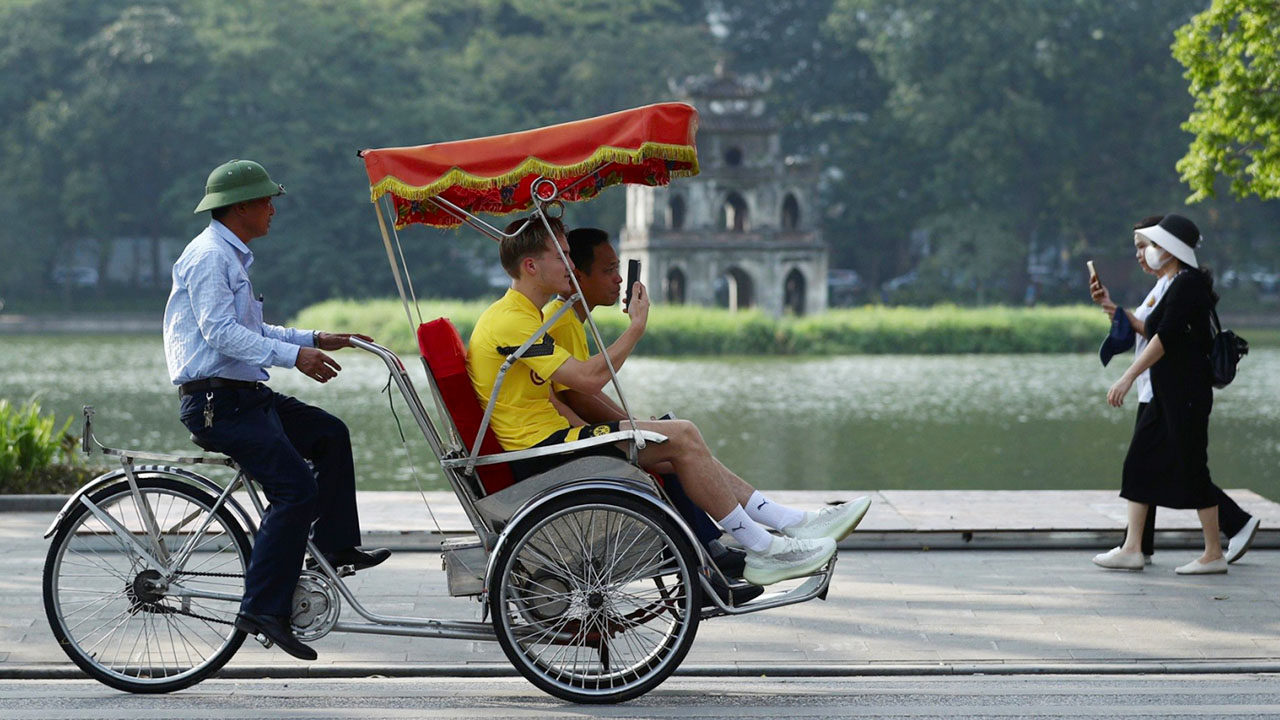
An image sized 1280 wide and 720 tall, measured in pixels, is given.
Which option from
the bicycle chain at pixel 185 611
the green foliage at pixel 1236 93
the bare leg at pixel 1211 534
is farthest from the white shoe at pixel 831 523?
the green foliage at pixel 1236 93

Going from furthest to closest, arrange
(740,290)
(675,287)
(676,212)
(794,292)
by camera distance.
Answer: (740,290) < (794,292) < (676,212) < (675,287)

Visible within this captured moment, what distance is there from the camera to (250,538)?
5129 mm

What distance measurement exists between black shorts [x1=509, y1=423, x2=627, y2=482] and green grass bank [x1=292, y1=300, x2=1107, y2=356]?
28.7 metres

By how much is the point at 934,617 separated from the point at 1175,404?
5.58 feet

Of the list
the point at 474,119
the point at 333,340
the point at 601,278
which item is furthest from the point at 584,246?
the point at 474,119

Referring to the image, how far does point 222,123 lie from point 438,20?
11923 millimetres

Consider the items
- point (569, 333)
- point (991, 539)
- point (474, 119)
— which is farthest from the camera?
point (474, 119)

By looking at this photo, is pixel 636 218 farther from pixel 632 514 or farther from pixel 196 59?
pixel 632 514

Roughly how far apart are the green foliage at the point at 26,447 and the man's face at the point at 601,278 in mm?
4903

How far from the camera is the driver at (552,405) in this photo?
4953 millimetres

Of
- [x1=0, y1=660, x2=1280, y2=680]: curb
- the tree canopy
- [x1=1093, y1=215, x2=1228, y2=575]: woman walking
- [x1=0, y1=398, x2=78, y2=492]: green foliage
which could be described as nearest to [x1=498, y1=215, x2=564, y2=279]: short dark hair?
[x1=0, y1=660, x2=1280, y2=680]: curb

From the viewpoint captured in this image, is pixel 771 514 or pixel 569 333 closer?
pixel 771 514

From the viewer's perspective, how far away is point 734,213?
44.1 m

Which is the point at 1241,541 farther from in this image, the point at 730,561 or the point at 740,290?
the point at 740,290
